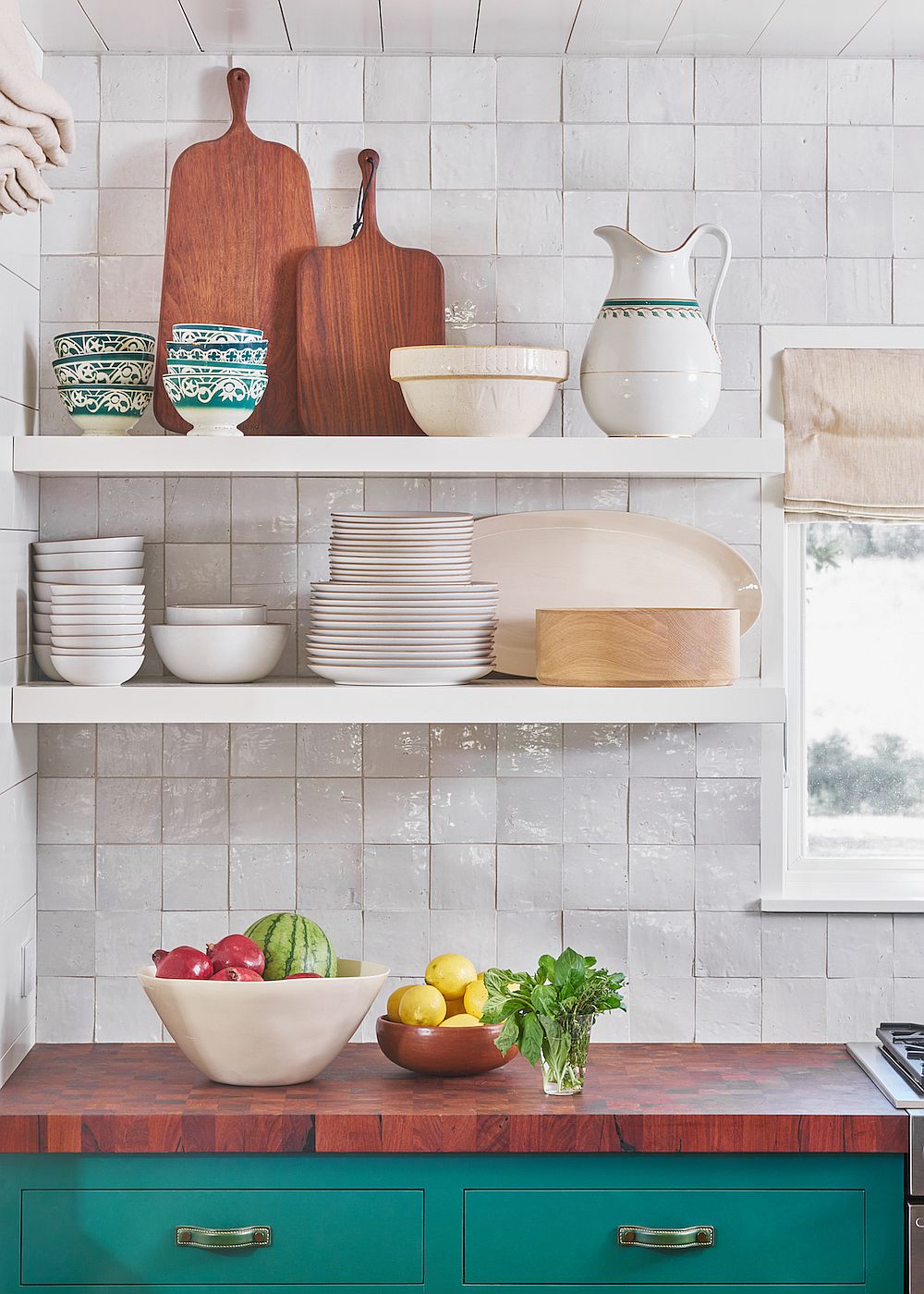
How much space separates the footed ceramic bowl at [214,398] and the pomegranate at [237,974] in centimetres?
82

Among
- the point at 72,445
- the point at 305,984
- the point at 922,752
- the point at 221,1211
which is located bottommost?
the point at 221,1211

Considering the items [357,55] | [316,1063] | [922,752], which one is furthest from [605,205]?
[316,1063]

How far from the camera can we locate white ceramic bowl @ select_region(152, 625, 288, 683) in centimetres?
196

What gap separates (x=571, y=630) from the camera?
76.2 inches

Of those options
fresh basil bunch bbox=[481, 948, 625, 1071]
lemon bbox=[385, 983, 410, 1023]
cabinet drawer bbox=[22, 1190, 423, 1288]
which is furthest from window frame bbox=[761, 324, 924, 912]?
cabinet drawer bbox=[22, 1190, 423, 1288]

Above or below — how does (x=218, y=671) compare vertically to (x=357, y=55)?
below

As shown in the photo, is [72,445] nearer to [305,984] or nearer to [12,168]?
[12,168]

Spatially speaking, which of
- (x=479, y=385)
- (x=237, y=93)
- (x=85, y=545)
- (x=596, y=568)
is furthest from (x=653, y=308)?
(x=85, y=545)

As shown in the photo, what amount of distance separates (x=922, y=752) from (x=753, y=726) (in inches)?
13.6

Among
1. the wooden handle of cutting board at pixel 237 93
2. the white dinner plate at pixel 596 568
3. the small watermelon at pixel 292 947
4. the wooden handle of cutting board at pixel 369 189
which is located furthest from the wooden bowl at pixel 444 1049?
the wooden handle of cutting board at pixel 237 93

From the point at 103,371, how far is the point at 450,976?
111 cm

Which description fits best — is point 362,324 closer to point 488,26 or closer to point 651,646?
point 488,26

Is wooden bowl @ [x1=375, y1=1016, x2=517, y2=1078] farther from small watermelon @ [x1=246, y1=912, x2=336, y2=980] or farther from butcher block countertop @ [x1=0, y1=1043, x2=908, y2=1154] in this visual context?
small watermelon @ [x1=246, y1=912, x2=336, y2=980]

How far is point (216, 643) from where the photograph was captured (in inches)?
77.2
